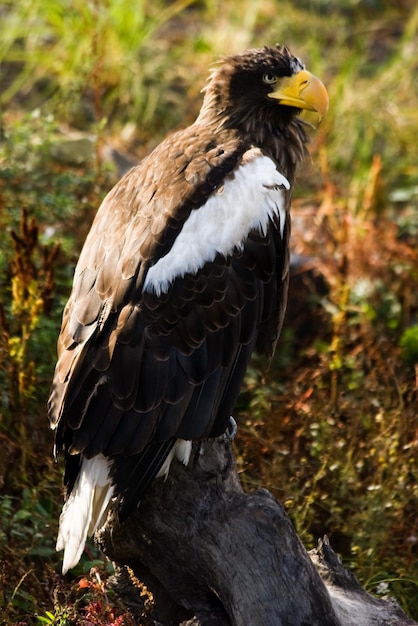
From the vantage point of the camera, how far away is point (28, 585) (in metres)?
3.92

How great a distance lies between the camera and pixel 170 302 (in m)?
3.55

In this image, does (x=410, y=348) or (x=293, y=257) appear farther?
(x=293, y=257)

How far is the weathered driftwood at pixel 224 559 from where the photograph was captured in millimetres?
3244

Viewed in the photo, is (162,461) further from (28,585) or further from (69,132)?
(69,132)

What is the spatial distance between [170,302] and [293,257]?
280cm

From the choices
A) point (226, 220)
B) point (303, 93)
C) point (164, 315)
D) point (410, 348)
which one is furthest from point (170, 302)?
point (410, 348)

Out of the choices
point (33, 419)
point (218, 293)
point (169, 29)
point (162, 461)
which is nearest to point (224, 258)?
point (218, 293)

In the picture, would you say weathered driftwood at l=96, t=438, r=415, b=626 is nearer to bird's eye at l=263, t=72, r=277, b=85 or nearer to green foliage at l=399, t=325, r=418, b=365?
bird's eye at l=263, t=72, r=277, b=85

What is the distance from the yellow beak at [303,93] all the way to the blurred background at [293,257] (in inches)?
30.4

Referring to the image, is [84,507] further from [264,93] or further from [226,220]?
[264,93]

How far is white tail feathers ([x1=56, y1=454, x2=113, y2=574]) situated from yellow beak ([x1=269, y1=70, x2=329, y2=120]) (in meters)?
1.65

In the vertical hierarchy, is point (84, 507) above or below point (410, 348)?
below

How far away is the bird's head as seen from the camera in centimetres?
414

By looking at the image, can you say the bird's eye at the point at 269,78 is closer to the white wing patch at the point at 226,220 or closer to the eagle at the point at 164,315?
the eagle at the point at 164,315
